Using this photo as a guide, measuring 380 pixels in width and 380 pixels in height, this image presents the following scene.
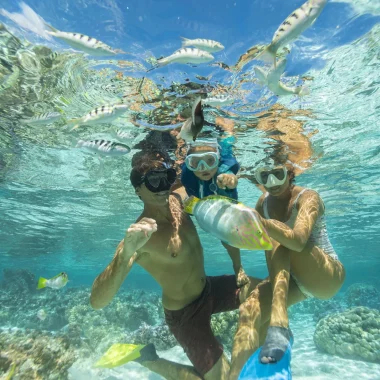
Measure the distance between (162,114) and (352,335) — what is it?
1265 centimetres

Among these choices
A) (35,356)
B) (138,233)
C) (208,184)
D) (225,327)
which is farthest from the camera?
(225,327)

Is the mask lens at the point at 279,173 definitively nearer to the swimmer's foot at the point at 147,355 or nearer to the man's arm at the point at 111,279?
the man's arm at the point at 111,279

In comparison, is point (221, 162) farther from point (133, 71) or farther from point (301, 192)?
point (133, 71)

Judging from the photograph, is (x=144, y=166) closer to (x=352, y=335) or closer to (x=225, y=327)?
(x=225, y=327)

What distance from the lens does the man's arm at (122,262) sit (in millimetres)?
3094

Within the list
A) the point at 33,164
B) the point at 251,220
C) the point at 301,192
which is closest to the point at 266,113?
the point at 301,192

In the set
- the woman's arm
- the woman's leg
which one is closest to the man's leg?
the woman's leg

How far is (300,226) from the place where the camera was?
433 centimetres

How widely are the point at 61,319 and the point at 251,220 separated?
20.4 meters

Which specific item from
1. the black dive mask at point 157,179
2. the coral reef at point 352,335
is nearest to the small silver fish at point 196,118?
the black dive mask at point 157,179

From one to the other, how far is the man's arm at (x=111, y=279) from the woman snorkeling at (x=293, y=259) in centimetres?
200

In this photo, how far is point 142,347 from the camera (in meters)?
6.55

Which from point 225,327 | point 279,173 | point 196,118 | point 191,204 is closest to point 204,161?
point 279,173

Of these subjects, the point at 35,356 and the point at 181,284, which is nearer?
the point at 181,284
